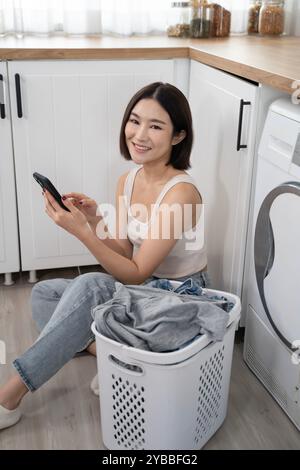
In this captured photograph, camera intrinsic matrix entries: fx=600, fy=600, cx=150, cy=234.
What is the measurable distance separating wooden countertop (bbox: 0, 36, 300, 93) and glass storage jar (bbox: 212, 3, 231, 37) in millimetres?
71

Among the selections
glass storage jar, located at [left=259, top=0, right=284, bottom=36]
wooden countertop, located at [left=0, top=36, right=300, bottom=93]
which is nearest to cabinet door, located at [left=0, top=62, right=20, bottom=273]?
wooden countertop, located at [left=0, top=36, right=300, bottom=93]

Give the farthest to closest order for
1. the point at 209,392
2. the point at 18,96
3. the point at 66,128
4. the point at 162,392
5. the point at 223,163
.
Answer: the point at 66,128, the point at 18,96, the point at 223,163, the point at 209,392, the point at 162,392

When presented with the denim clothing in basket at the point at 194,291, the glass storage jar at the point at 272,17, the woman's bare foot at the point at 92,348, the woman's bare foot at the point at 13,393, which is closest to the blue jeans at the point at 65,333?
the woman's bare foot at the point at 13,393

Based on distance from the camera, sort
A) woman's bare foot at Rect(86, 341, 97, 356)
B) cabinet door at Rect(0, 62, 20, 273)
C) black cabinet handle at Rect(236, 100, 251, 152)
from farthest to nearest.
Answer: cabinet door at Rect(0, 62, 20, 273), woman's bare foot at Rect(86, 341, 97, 356), black cabinet handle at Rect(236, 100, 251, 152)

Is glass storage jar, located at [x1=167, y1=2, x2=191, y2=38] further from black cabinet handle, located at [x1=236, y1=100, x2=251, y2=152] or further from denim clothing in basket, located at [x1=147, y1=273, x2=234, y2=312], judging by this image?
denim clothing in basket, located at [x1=147, y1=273, x2=234, y2=312]

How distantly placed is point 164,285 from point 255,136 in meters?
0.48

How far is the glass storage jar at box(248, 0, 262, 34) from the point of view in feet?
8.35

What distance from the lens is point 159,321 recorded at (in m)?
1.35

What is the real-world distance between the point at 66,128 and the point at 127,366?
3.24 ft

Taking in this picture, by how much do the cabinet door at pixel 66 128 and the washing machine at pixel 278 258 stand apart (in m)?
0.68

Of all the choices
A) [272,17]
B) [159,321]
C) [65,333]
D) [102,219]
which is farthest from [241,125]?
[272,17]

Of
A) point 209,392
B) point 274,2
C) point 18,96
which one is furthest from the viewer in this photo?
point 274,2

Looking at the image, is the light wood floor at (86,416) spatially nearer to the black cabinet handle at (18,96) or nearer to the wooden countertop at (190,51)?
the black cabinet handle at (18,96)

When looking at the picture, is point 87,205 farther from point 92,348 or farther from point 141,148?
point 92,348
